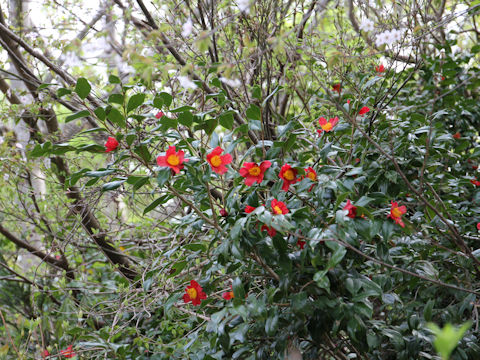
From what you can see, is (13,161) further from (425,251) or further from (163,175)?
(425,251)

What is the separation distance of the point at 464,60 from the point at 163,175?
2.42 meters

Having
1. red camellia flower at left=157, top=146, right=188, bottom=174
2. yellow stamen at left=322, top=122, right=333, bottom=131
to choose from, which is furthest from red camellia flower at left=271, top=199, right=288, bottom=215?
yellow stamen at left=322, top=122, right=333, bottom=131

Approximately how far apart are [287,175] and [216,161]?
0.23 metres

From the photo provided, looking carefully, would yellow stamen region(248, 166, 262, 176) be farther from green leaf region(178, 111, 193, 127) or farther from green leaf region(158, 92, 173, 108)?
green leaf region(158, 92, 173, 108)

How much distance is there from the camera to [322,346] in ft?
4.85

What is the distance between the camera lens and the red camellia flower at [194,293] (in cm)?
155

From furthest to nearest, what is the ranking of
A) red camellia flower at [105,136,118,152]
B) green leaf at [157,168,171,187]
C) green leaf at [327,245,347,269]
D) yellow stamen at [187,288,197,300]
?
yellow stamen at [187,288,197,300] → red camellia flower at [105,136,118,152] → green leaf at [157,168,171,187] → green leaf at [327,245,347,269]

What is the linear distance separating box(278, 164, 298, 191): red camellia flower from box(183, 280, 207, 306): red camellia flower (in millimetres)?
491

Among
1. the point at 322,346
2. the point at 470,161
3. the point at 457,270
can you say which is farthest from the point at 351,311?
the point at 470,161

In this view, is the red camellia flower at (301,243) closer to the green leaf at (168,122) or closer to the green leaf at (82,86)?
the green leaf at (168,122)

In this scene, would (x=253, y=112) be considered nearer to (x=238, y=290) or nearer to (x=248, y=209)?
(x=248, y=209)

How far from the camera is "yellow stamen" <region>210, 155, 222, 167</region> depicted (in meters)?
1.38

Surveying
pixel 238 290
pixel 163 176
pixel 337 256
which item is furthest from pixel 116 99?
pixel 337 256

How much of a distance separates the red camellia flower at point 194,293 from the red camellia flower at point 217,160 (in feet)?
1.46
